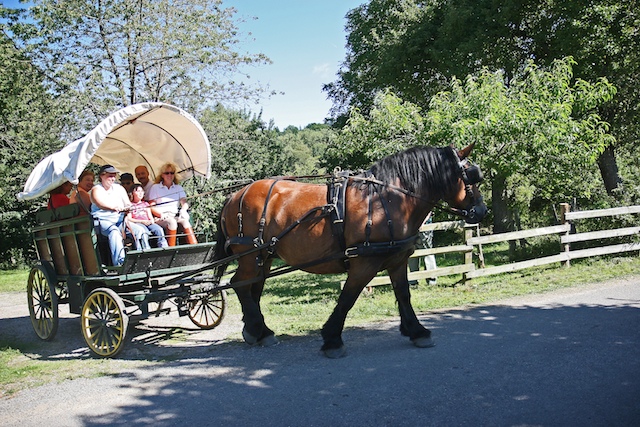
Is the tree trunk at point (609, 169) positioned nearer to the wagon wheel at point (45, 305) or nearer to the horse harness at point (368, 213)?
the horse harness at point (368, 213)

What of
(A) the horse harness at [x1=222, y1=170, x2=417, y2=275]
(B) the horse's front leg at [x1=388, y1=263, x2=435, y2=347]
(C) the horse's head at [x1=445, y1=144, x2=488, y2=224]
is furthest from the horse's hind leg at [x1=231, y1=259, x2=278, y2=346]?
(C) the horse's head at [x1=445, y1=144, x2=488, y2=224]

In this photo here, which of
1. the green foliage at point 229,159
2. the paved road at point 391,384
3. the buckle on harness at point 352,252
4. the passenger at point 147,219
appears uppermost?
→ the green foliage at point 229,159

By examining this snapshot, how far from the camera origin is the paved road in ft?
13.3

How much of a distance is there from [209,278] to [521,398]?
440 centimetres

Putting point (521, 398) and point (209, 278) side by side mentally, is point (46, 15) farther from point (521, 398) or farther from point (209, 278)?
point (521, 398)

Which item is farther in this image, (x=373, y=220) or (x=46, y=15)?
(x=46, y=15)

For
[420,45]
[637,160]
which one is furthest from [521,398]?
[637,160]

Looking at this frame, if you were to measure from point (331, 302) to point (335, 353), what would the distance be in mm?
3736

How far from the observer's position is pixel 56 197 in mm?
7516

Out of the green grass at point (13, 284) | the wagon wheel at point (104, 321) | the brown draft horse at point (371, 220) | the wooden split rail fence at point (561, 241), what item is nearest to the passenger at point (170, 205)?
the wagon wheel at point (104, 321)

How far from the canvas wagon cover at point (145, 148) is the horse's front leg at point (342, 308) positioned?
11.4 feet

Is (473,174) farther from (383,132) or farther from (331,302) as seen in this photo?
(383,132)

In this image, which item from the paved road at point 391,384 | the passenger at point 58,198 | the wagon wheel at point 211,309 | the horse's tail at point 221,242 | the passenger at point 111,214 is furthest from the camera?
the wagon wheel at point 211,309

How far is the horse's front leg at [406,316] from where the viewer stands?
5.77 metres
